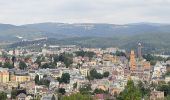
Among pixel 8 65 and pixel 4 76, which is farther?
pixel 8 65

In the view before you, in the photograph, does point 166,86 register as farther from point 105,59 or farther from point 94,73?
point 105,59

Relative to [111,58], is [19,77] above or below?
above

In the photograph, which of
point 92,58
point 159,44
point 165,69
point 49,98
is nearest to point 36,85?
point 49,98

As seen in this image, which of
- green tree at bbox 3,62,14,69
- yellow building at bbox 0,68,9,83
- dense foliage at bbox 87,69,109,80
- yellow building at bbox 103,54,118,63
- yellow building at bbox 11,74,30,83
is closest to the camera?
yellow building at bbox 11,74,30,83

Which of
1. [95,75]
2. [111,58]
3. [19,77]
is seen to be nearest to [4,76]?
[19,77]

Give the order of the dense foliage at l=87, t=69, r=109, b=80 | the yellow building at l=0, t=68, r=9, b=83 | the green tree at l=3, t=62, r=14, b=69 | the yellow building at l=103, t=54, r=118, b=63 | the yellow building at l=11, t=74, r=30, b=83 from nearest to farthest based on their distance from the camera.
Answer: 1. the yellow building at l=11, t=74, r=30, b=83
2. the yellow building at l=0, t=68, r=9, b=83
3. the dense foliage at l=87, t=69, r=109, b=80
4. the green tree at l=3, t=62, r=14, b=69
5. the yellow building at l=103, t=54, r=118, b=63

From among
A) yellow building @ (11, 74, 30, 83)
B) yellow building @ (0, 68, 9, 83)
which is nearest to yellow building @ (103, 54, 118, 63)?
yellow building @ (11, 74, 30, 83)

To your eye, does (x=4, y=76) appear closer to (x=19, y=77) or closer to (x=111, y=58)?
(x=19, y=77)

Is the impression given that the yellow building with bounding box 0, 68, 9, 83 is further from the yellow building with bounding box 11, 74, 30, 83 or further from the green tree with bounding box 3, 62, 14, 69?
the green tree with bounding box 3, 62, 14, 69

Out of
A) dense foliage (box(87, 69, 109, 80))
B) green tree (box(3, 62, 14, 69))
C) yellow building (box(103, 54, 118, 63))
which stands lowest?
yellow building (box(103, 54, 118, 63))

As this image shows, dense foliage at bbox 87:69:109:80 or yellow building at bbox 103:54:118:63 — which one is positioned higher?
dense foliage at bbox 87:69:109:80

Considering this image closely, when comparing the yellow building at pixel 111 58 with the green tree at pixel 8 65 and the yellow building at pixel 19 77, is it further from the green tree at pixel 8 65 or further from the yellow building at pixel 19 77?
the yellow building at pixel 19 77
